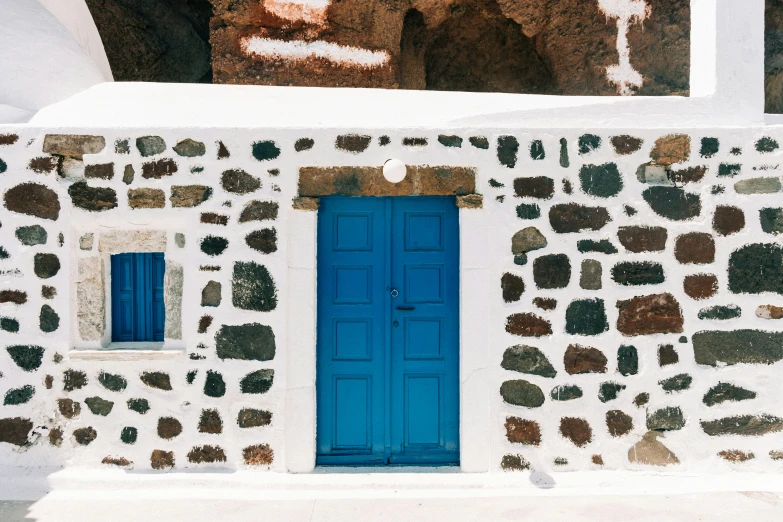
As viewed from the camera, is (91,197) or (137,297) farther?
(137,297)

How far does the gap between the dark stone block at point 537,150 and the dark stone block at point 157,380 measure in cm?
255

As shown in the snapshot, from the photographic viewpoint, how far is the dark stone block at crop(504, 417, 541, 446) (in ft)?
11.5

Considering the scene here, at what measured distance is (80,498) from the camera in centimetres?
335

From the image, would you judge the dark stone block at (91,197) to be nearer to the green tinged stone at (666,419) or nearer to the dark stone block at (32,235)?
the dark stone block at (32,235)

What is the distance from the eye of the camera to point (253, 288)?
3510mm

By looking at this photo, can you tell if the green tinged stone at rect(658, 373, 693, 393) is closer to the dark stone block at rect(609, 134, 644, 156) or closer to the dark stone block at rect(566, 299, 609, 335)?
the dark stone block at rect(566, 299, 609, 335)

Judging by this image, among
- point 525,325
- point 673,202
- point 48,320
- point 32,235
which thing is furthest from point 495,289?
point 32,235

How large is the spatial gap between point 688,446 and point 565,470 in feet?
2.47

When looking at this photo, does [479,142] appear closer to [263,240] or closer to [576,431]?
[263,240]

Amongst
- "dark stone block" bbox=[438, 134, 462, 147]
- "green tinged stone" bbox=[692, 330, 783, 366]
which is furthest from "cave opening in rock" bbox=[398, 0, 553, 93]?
"green tinged stone" bbox=[692, 330, 783, 366]

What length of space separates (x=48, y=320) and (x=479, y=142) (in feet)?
9.13

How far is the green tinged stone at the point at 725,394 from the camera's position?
353 centimetres

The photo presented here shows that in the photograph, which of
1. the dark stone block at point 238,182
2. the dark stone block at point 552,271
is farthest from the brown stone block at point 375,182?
the dark stone block at point 552,271

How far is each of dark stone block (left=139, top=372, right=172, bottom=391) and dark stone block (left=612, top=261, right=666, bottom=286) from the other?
8.98 feet
